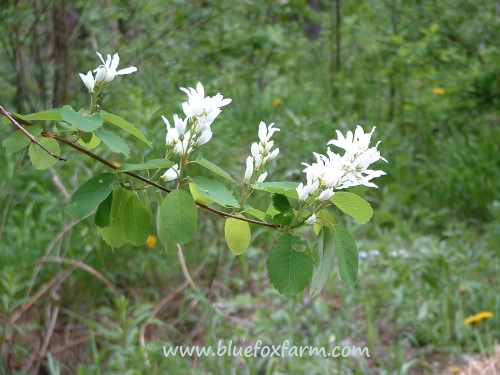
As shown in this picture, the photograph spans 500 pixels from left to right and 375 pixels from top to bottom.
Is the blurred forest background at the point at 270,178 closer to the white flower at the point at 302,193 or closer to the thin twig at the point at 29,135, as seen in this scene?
the thin twig at the point at 29,135

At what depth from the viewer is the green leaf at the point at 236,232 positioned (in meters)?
1.21

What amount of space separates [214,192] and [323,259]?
21 centimetres

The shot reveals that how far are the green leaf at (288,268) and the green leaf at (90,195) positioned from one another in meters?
0.27

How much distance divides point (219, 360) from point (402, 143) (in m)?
3.07

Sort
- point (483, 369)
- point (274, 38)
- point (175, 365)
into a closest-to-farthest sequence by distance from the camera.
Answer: point (175, 365)
point (483, 369)
point (274, 38)

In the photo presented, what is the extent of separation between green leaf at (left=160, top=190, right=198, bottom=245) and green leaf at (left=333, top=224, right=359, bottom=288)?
0.23 m

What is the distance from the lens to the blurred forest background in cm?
323

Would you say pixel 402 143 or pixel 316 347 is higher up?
pixel 316 347

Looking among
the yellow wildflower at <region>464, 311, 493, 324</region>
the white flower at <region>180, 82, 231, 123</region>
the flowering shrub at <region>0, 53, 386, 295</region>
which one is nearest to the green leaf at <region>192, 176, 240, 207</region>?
the flowering shrub at <region>0, 53, 386, 295</region>

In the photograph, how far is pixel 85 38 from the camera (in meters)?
5.20

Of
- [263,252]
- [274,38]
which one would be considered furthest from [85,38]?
[263,252]

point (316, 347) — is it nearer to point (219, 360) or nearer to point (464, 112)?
point (219, 360)

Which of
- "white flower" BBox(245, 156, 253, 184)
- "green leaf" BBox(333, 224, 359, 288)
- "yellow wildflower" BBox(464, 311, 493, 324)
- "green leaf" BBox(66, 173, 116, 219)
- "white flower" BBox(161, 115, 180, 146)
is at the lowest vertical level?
"yellow wildflower" BBox(464, 311, 493, 324)

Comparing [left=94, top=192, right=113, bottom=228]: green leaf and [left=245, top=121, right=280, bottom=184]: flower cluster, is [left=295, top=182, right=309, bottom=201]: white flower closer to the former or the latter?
[left=245, top=121, right=280, bottom=184]: flower cluster
